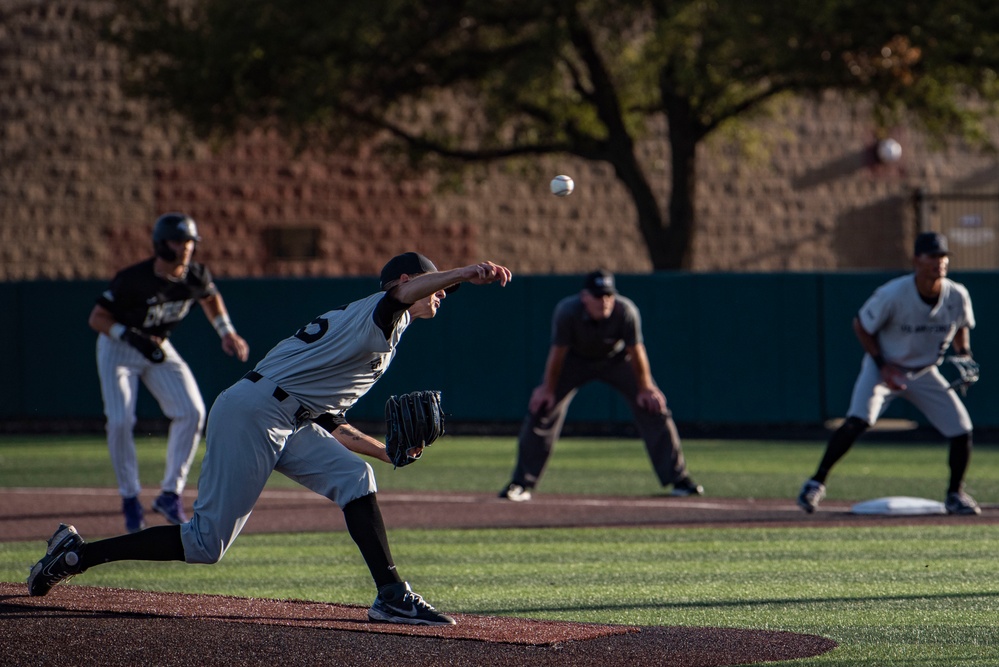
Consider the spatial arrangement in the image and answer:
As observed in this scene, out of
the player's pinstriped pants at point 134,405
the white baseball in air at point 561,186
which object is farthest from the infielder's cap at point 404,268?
the player's pinstriped pants at point 134,405

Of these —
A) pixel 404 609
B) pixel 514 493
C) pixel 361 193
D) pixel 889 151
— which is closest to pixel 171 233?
pixel 514 493

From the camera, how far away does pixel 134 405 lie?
10.3 meters

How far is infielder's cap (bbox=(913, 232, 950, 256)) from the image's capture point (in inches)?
399

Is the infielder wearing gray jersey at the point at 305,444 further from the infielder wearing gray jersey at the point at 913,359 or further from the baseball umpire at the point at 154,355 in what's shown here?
the infielder wearing gray jersey at the point at 913,359

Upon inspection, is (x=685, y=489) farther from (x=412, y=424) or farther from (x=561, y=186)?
(x=412, y=424)

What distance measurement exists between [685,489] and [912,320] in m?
2.63

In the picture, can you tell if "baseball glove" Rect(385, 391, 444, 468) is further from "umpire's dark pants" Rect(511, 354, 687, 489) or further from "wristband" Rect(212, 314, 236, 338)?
"umpire's dark pants" Rect(511, 354, 687, 489)

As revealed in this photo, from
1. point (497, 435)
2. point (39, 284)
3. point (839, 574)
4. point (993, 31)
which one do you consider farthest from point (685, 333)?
point (839, 574)

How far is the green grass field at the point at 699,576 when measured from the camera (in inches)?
258

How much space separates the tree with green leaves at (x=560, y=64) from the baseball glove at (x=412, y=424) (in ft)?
42.3

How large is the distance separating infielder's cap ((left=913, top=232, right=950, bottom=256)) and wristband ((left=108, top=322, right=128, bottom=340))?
5485 mm

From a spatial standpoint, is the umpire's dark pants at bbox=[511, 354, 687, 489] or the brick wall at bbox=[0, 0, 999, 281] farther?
the brick wall at bbox=[0, 0, 999, 281]

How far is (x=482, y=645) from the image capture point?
5879 millimetres

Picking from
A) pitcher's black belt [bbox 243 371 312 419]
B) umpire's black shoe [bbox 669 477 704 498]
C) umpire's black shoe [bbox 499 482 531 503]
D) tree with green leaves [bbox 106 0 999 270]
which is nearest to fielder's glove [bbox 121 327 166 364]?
umpire's black shoe [bbox 499 482 531 503]
